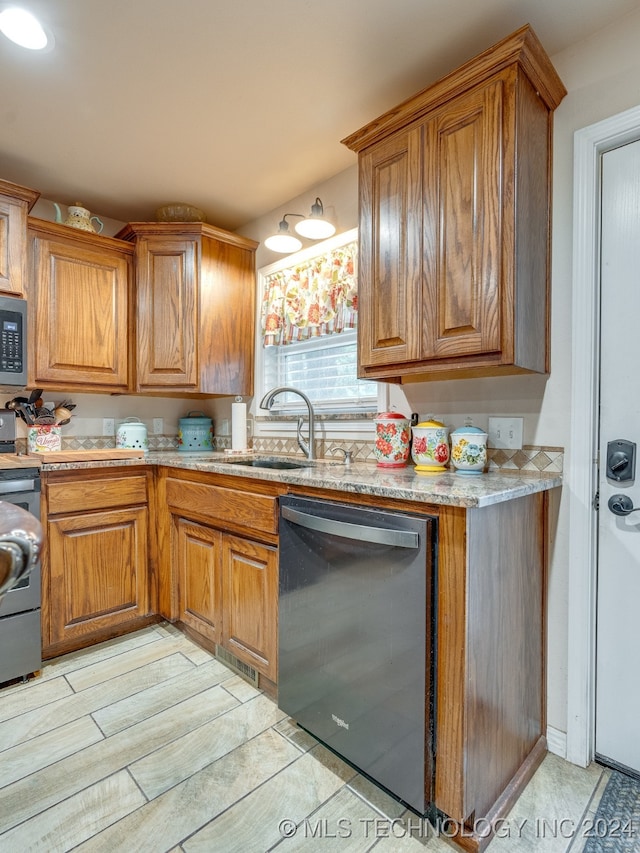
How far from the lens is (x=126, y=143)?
2.12 metres

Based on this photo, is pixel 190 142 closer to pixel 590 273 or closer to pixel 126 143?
pixel 126 143

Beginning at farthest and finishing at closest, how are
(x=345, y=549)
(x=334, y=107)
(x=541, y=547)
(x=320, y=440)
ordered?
(x=320, y=440) < (x=334, y=107) < (x=541, y=547) < (x=345, y=549)

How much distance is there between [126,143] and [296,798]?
106 inches

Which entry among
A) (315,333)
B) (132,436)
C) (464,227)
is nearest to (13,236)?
(132,436)

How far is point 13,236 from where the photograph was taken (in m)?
2.21

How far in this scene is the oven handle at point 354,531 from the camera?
1.22m

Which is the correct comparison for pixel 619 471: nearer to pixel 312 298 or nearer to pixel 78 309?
pixel 312 298

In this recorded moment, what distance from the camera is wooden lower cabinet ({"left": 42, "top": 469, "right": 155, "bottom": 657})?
211 centimetres

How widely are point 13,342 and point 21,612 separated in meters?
1.27

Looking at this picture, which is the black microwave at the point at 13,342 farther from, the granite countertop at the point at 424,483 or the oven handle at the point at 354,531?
the oven handle at the point at 354,531

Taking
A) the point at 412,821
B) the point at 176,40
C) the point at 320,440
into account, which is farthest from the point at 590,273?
the point at 412,821

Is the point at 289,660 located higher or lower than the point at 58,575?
lower

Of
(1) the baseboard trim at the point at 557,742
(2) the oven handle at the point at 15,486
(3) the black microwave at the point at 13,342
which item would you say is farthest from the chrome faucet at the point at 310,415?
(1) the baseboard trim at the point at 557,742

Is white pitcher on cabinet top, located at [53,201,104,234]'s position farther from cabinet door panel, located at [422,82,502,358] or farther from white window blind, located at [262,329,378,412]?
cabinet door panel, located at [422,82,502,358]
